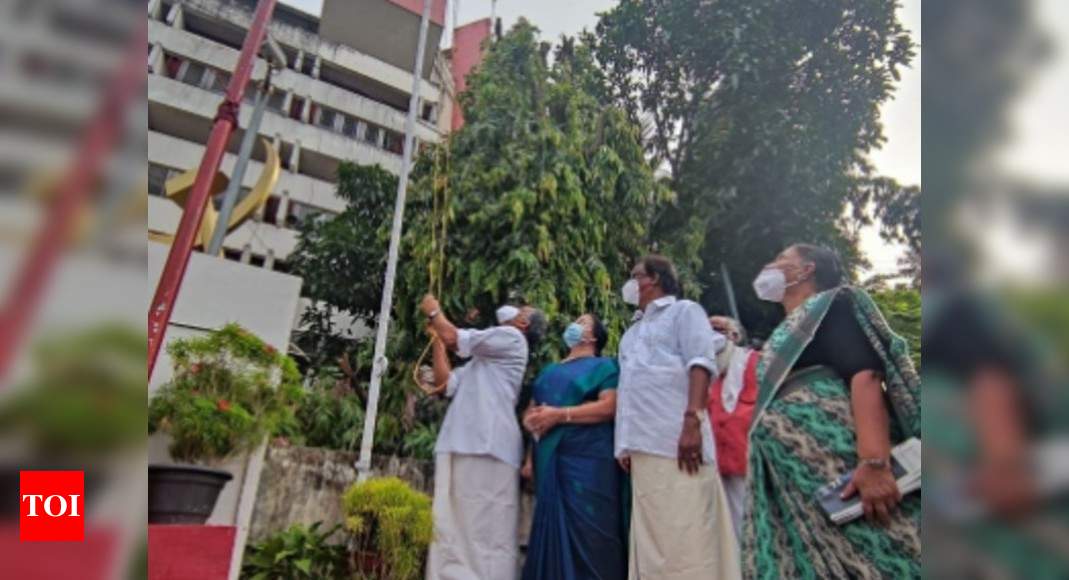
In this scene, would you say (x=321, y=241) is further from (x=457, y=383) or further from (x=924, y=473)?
(x=924, y=473)

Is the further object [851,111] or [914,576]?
[851,111]

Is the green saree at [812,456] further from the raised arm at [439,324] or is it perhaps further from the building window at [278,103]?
the building window at [278,103]

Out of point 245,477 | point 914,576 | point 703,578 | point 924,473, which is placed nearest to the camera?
point 924,473

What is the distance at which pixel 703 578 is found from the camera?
220cm

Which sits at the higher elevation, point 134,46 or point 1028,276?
point 134,46

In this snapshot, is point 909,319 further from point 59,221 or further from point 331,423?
point 331,423

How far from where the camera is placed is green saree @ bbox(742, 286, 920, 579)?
4.96 feet

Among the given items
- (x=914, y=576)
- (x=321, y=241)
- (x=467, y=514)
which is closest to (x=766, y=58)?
(x=321, y=241)

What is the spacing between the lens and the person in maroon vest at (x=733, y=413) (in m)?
2.60

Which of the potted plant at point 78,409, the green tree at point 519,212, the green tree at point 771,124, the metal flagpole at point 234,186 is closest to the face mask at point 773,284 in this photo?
the potted plant at point 78,409

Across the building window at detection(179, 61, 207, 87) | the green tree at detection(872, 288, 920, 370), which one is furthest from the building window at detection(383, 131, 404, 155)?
the green tree at detection(872, 288, 920, 370)

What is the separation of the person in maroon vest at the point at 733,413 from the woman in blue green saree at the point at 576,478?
0.41 metres

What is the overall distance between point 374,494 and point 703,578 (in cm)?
129

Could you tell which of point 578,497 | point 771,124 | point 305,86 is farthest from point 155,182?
point 305,86
